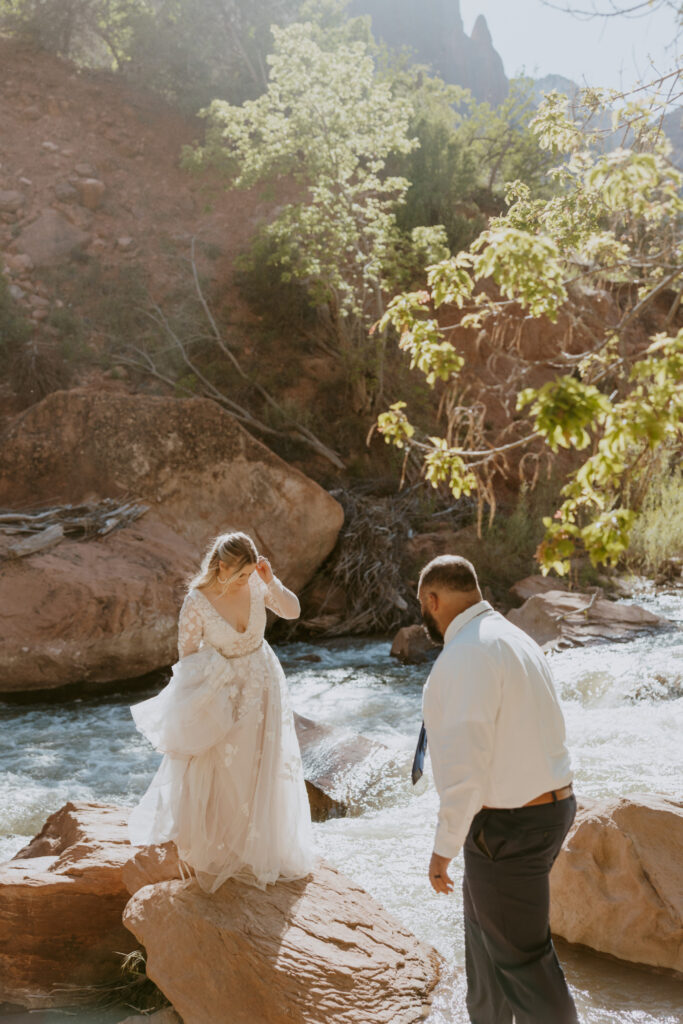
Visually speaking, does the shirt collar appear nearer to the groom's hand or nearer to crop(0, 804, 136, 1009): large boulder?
the groom's hand

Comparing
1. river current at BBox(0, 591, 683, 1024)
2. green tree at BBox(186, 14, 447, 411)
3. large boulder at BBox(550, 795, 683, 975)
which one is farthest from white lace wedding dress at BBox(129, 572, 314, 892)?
green tree at BBox(186, 14, 447, 411)

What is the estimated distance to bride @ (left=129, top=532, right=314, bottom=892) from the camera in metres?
3.54

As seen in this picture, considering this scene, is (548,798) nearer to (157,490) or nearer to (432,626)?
(432,626)

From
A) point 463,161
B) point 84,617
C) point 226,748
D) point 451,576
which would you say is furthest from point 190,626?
point 463,161

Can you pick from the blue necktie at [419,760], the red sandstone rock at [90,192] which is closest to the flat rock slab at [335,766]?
the blue necktie at [419,760]

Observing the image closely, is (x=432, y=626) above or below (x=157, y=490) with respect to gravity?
below

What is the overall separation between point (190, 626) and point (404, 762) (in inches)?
105

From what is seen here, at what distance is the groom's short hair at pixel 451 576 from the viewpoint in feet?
8.77

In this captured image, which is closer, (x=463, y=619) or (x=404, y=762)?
(x=463, y=619)

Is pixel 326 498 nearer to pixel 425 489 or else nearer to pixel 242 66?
pixel 425 489

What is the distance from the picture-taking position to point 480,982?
266 centimetres

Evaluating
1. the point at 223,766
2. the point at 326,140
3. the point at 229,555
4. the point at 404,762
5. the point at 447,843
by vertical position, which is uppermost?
the point at 326,140

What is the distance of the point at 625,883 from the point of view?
356 centimetres

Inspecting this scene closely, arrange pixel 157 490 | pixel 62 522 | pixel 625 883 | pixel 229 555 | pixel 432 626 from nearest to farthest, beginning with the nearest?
1. pixel 432 626
2. pixel 625 883
3. pixel 229 555
4. pixel 62 522
5. pixel 157 490
